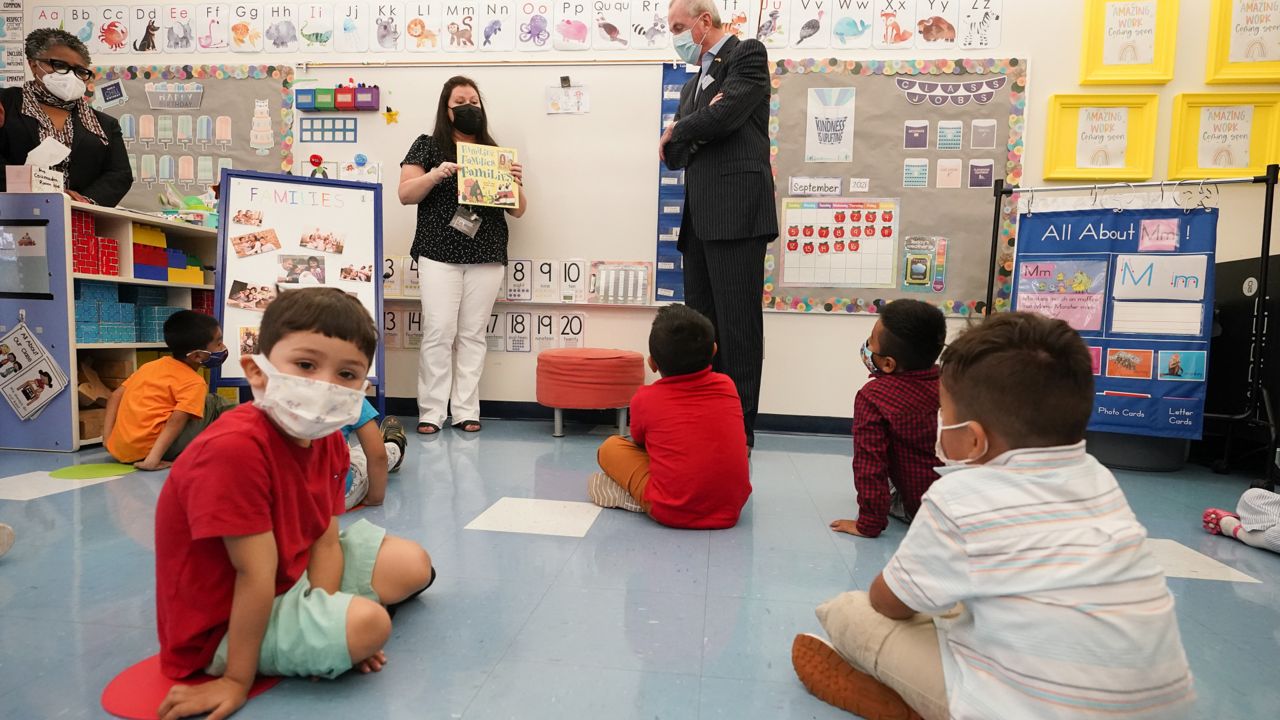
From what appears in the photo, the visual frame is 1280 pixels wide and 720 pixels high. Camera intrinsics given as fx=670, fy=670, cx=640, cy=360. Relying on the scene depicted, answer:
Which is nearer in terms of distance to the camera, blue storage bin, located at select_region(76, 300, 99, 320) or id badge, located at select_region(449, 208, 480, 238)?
blue storage bin, located at select_region(76, 300, 99, 320)

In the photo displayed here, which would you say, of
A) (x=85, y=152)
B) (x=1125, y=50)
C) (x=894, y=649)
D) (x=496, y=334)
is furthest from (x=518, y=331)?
(x=1125, y=50)

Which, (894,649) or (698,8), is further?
(698,8)

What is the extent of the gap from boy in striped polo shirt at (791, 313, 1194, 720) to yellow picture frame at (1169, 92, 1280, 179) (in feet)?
10.5

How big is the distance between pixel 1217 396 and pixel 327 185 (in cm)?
404

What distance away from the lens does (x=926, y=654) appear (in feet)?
2.91

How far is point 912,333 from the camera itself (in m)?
1.73

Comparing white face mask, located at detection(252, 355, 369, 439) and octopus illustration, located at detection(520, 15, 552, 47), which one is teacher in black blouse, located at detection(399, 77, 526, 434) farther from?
white face mask, located at detection(252, 355, 369, 439)

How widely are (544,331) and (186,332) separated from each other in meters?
1.61

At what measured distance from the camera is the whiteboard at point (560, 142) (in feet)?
11.3

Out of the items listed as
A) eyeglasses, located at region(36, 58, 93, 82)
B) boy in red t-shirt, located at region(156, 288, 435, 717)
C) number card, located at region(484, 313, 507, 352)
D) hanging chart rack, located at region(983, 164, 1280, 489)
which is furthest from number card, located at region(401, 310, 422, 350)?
hanging chart rack, located at region(983, 164, 1280, 489)

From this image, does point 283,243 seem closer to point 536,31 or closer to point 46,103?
point 46,103

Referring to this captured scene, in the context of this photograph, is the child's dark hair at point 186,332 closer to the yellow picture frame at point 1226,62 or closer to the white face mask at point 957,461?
the white face mask at point 957,461

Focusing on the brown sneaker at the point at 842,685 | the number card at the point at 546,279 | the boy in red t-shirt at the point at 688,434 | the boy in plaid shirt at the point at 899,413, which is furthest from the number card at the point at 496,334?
the brown sneaker at the point at 842,685

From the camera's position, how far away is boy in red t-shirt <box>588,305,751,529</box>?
5.87 ft
